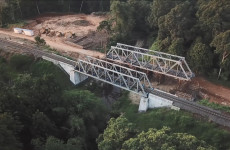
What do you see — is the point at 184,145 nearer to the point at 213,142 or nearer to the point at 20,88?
the point at 213,142

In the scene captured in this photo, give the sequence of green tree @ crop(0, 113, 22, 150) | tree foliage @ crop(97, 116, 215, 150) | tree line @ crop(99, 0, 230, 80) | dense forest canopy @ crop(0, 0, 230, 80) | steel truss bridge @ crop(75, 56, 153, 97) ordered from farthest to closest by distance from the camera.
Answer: dense forest canopy @ crop(0, 0, 230, 80) → tree line @ crop(99, 0, 230, 80) → steel truss bridge @ crop(75, 56, 153, 97) → green tree @ crop(0, 113, 22, 150) → tree foliage @ crop(97, 116, 215, 150)

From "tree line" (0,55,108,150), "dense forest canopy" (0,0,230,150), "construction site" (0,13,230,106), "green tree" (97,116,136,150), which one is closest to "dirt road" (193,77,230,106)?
"construction site" (0,13,230,106)

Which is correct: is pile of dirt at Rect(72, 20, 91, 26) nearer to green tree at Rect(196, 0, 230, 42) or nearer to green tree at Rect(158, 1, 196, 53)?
green tree at Rect(158, 1, 196, 53)

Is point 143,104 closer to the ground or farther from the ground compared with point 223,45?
closer to the ground

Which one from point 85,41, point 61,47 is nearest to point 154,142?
point 61,47

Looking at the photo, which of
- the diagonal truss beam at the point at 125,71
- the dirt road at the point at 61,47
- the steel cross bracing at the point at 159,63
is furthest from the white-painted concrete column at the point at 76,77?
the dirt road at the point at 61,47

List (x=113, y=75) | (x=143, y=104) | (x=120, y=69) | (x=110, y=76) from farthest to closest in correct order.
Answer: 1. (x=110, y=76)
2. (x=120, y=69)
3. (x=113, y=75)
4. (x=143, y=104)

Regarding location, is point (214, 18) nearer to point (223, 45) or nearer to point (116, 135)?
point (223, 45)
